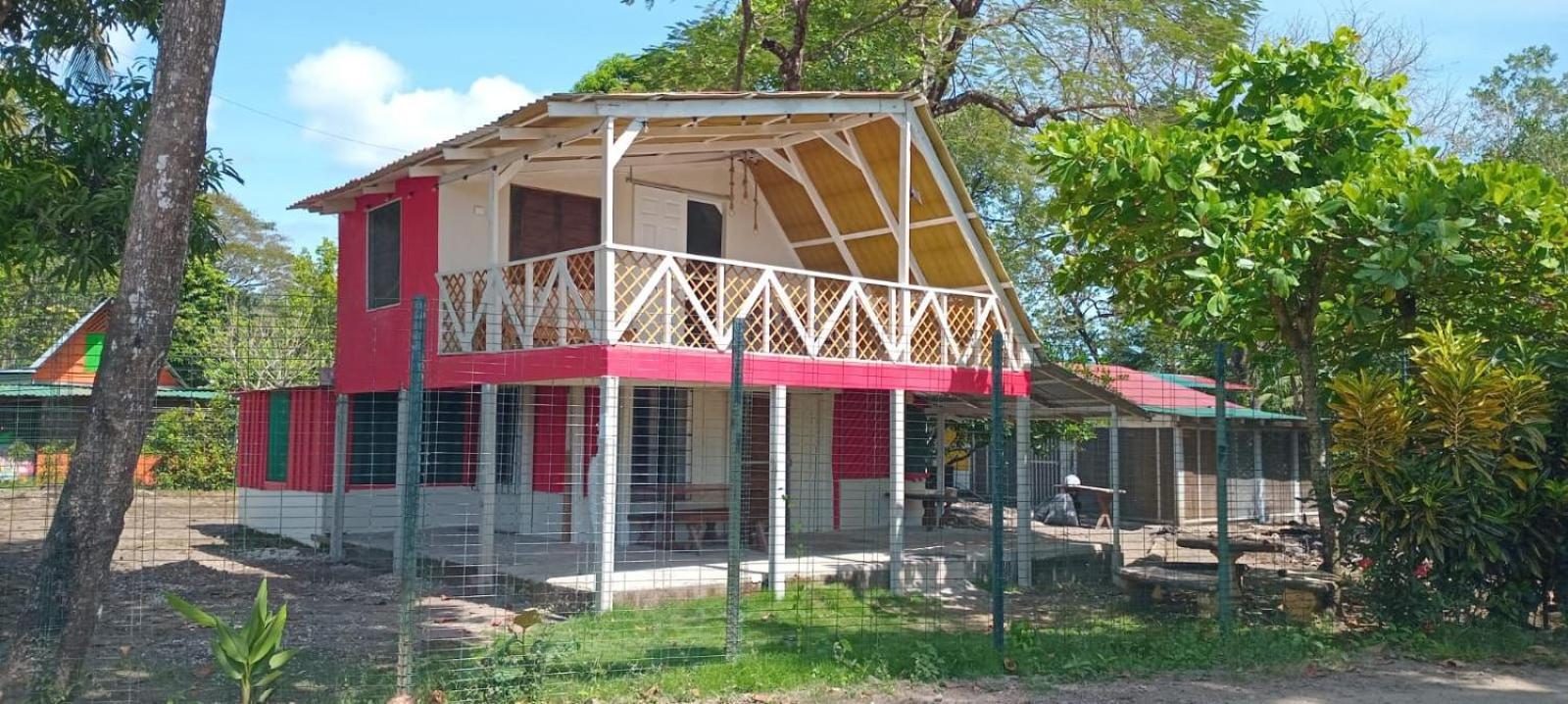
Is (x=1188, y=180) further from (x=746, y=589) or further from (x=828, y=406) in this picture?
(x=828, y=406)

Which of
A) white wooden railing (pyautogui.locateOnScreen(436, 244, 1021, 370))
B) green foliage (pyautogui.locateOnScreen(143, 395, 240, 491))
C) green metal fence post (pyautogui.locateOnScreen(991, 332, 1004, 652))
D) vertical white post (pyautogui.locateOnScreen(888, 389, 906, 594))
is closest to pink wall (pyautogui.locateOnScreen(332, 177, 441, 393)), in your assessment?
white wooden railing (pyautogui.locateOnScreen(436, 244, 1021, 370))

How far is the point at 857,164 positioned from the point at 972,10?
7.37 m

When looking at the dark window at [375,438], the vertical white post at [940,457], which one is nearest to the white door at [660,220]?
the dark window at [375,438]

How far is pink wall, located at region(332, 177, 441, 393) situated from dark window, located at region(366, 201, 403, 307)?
120 millimetres

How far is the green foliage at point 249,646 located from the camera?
6.09 metres

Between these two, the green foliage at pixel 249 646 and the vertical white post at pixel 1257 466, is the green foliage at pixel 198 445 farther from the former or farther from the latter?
the vertical white post at pixel 1257 466

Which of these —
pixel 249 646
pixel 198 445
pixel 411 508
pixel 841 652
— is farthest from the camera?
pixel 198 445

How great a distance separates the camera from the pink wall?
1334 centimetres

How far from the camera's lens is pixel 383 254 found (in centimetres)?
1451

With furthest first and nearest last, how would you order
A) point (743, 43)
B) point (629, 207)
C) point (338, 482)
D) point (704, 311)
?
point (743, 43), point (629, 207), point (338, 482), point (704, 311)

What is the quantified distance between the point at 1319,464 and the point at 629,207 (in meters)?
8.22

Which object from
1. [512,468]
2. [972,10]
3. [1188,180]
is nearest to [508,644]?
[1188,180]

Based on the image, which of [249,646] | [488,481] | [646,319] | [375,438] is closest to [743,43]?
[646,319]

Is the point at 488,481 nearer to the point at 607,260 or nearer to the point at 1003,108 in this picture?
the point at 607,260
